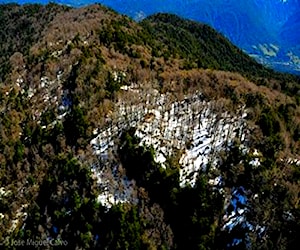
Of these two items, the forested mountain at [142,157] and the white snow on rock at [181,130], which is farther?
the white snow on rock at [181,130]

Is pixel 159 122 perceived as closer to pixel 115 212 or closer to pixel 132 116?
pixel 132 116

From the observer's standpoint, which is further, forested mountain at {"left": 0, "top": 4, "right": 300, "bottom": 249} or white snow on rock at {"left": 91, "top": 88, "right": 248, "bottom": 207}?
white snow on rock at {"left": 91, "top": 88, "right": 248, "bottom": 207}

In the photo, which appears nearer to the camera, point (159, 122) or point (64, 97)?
point (159, 122)

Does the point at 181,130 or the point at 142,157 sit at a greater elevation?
the point at 181,130

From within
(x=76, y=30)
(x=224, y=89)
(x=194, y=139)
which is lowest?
(x=194, y=139)

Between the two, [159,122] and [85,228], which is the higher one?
[159,122]

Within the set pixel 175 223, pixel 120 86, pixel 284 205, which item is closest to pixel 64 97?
pixel 120 86

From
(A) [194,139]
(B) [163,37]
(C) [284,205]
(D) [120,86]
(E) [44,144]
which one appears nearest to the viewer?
(C) [284,205]

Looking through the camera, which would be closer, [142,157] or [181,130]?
Answer: [142,157]
